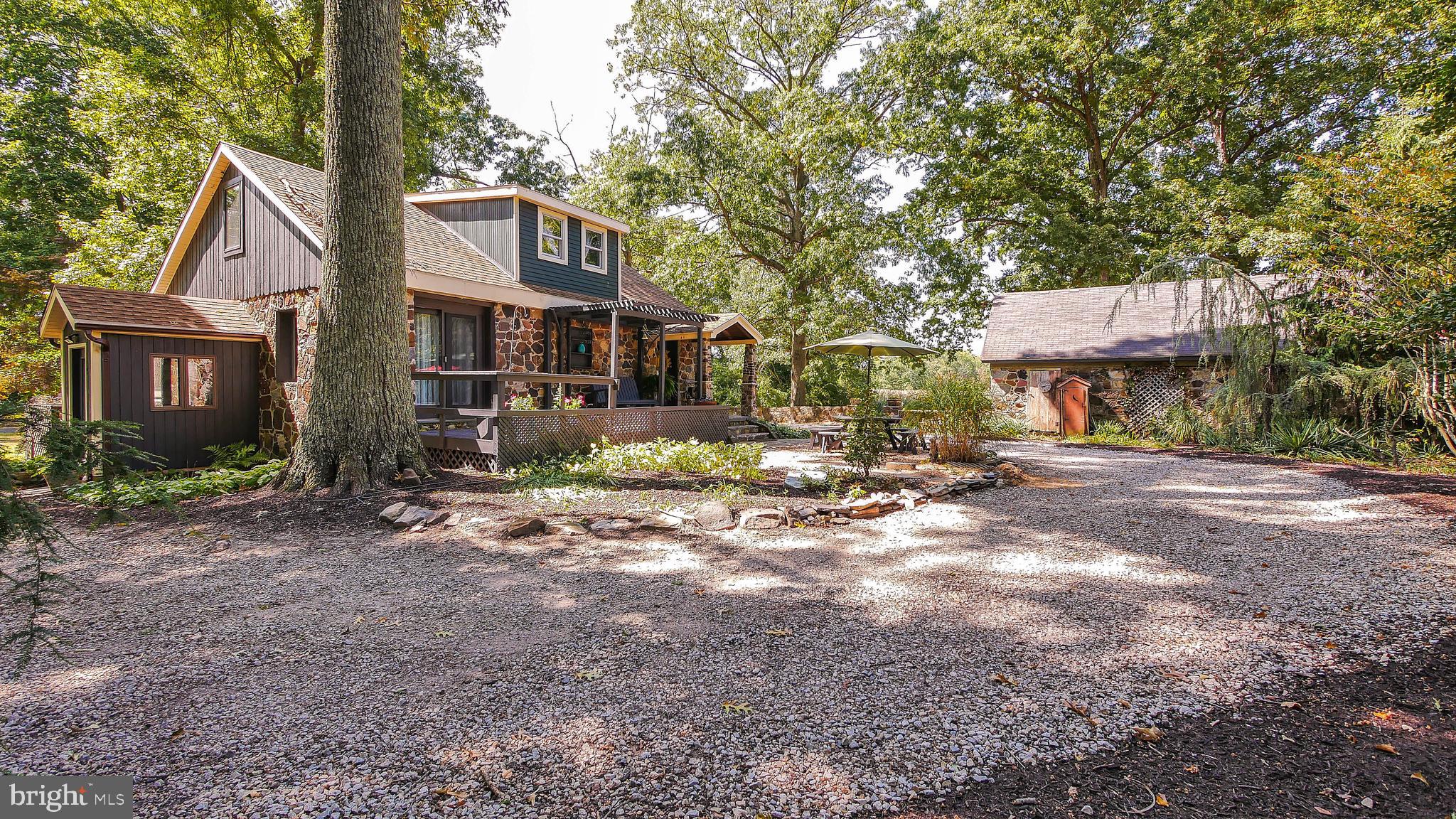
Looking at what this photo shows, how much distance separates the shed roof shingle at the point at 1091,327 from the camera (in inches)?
597

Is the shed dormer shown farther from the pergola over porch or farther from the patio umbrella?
the patio umbrella

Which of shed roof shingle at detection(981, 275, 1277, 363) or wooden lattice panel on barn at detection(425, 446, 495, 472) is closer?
wooden lattice panel on barn at detection(425, 446, 495, 472)

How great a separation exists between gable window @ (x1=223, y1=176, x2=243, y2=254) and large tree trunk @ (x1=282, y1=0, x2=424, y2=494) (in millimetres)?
5849

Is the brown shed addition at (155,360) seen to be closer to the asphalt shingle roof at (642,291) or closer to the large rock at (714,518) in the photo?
the asphalt shingle roof at (642,291)

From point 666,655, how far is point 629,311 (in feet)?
32.3

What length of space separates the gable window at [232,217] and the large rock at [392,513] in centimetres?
839

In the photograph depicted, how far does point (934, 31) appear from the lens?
19.5 metres

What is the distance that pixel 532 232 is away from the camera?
12.8 meters

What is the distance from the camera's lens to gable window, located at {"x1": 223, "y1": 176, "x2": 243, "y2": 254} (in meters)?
11.1

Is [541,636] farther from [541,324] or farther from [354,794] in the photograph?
[541,324]

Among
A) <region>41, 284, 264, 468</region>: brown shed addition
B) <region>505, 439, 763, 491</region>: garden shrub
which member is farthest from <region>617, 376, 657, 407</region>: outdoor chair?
<region>41, 284, 264, 468</region>: brown shed addition

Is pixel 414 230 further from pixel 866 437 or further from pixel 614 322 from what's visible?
pixel 866 437

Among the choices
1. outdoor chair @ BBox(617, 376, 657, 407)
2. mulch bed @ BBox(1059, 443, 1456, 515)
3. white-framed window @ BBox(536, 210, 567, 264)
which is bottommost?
mulch bed @ BBox(1059, 443, 1456, 515)

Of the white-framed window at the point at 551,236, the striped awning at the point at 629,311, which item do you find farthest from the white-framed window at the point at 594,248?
the striped awning at the point at 629,311
